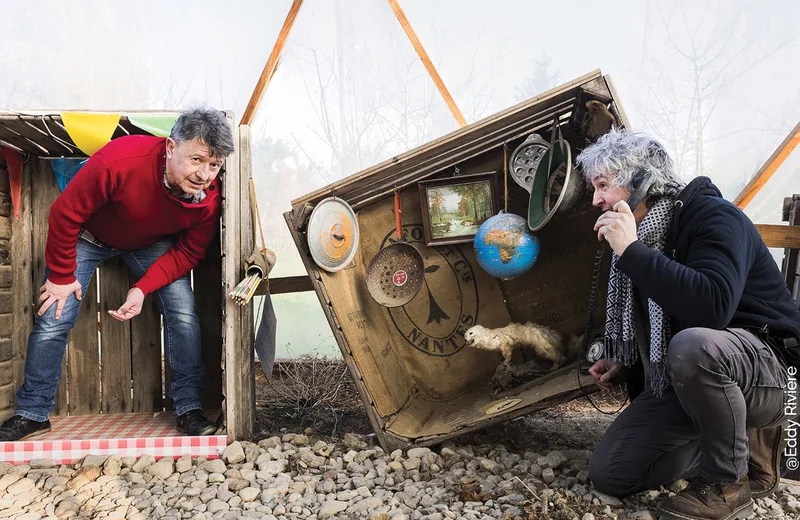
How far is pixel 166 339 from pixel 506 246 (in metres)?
2.06

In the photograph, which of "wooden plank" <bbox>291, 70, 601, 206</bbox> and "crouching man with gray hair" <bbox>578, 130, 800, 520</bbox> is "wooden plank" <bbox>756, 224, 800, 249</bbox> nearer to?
"crouching man with gray hair" <bbox>578, 130, 800, 520</bbox>

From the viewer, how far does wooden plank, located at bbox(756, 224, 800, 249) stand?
11.9 ft

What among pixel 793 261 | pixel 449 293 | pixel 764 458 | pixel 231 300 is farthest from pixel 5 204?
pixel 793 261

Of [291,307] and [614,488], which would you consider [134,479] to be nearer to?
[614,488]

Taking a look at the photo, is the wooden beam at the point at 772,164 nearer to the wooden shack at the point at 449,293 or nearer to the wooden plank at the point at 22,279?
the wooden shack at the point at 449,293

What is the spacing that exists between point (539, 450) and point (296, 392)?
5.95 ft

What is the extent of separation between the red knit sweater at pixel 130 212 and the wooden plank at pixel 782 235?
127 inches

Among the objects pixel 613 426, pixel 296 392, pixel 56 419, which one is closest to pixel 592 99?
pixel 613 426

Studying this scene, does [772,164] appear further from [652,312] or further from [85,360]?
[85,360]

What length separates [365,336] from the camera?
351 centimetres

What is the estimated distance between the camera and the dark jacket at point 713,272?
221 cm

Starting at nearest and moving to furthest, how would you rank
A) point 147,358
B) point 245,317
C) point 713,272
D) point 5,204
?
point 713,272 → point 245,317 → point 5,204 → point 147,358

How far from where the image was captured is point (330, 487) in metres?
2.81

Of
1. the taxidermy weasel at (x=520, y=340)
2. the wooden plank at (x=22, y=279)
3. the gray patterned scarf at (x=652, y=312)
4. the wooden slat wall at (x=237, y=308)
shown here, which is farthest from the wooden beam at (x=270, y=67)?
the gray patterned scarf at (x=652, y=312)
